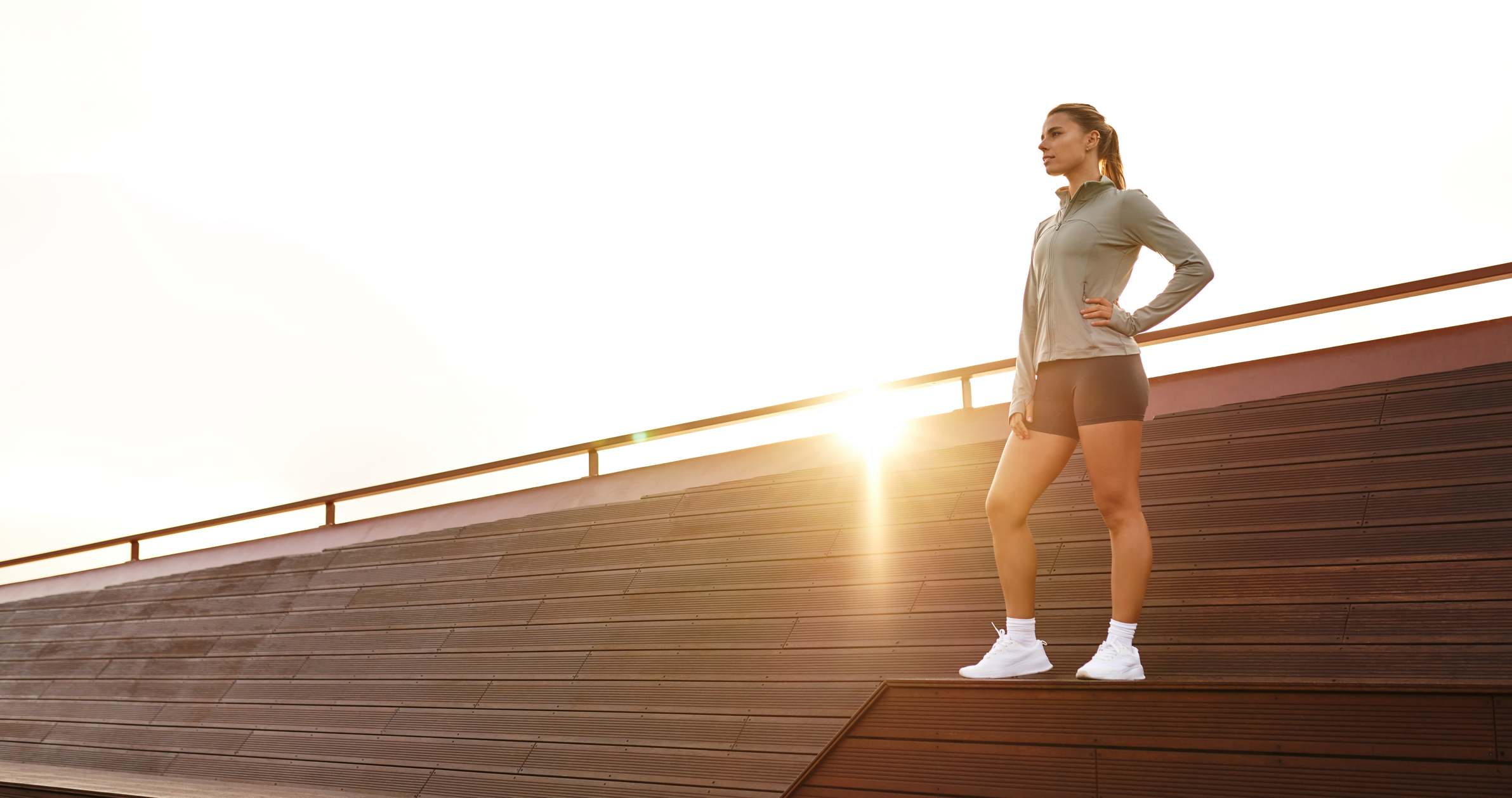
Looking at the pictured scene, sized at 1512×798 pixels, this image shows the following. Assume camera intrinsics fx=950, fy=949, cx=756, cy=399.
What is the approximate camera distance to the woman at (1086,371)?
276cm

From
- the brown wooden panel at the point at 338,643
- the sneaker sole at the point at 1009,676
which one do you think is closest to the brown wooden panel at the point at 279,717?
the brown wooden panel at the point at 338,643

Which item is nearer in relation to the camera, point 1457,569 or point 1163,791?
point 1163,791

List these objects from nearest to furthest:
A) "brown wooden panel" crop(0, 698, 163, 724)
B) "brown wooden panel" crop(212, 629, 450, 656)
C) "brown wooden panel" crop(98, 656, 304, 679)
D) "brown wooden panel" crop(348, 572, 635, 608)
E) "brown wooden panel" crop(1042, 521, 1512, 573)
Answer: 1. "brown wooden panel" crop(1042, 521, 1512, 573)
2. "brown wooden panel" crop(348, 572, 635, 608)
3. "brown wooden panel" crop(212, 629, 450, 656)
4. "brown wooden panel" crop(98, 656, 304, 679)
5. "brown wooden panel" crop(0, 698, 163, 724)

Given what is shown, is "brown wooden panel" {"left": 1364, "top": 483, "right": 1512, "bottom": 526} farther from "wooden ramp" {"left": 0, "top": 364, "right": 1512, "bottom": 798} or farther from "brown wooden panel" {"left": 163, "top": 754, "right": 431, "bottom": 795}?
"brown wooden panel" {"left": 163, "top": 754, "right": 431, "bottom": 795}

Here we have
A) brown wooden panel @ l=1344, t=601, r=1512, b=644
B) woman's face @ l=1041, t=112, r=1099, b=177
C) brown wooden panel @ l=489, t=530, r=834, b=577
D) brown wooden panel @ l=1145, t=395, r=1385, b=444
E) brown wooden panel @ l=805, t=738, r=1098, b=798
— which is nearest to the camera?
brown wooden panel @ l=805, t=738, r=1098, b=798

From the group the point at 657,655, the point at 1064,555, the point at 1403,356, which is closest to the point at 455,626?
the point at 657,655

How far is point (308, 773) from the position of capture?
4.84 metres

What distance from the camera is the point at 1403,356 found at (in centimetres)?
441

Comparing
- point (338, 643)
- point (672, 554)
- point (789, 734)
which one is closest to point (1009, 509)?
point (789, 734)

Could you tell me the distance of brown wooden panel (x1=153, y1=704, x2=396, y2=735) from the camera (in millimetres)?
5191

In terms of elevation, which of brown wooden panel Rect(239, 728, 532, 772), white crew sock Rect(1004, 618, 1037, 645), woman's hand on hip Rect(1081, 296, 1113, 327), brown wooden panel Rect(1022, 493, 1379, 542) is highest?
woman's hand on hip Rect(1081, 296, 1113, 327)

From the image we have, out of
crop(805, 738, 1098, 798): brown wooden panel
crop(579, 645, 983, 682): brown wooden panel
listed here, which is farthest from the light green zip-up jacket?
crop(579, 645, 983, 682): brown wooden panel

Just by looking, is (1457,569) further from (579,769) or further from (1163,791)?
(579,769)

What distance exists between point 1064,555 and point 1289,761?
82.9 inches
